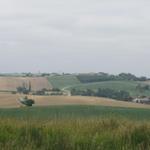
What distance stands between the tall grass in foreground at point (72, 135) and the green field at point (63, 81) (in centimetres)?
3746

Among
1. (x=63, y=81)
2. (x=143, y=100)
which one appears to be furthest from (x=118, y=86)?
(x=143, y=100)

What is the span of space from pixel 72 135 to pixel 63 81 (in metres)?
42.1

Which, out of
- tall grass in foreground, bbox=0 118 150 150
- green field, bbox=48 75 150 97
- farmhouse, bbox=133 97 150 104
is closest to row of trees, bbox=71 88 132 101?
green field, bbox=48 75 150 97

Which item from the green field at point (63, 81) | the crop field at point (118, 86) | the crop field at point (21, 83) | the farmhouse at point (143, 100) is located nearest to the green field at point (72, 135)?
the farmhouse at point (143, 100)

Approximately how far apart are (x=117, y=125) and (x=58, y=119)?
4.26ft

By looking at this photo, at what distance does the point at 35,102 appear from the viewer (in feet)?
96.1

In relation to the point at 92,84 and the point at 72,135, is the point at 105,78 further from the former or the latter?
the point at 72,135

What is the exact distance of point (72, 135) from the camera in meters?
8.62

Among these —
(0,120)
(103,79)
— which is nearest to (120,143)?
(0,120)

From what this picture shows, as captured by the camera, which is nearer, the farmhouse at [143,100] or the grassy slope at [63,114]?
the grassy slope at [63,114]

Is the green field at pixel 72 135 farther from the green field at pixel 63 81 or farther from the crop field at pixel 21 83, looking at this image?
the green field at pixel 63 81

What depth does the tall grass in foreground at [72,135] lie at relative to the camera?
8.09 meters

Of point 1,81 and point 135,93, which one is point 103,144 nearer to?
point 135,93

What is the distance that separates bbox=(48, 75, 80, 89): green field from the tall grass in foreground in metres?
37.5
